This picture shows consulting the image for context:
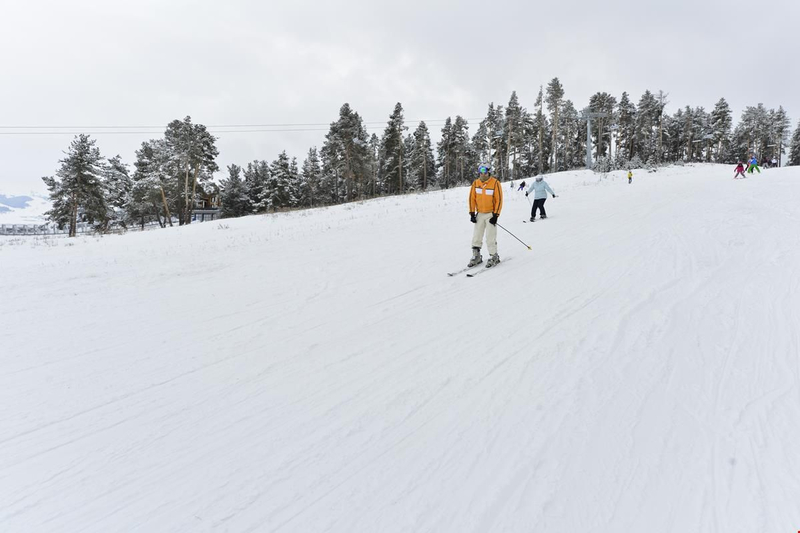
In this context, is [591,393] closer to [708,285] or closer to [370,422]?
[370,422]

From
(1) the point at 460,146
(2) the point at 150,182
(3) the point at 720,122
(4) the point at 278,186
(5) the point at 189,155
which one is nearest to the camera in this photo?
(5) the point at 189,155

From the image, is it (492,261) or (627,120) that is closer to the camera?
(492,261)

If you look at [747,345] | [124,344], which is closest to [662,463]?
[747,345]

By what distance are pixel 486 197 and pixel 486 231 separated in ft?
2.37

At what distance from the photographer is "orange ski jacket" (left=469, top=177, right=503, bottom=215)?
7.49 meters

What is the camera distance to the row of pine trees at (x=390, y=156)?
38.5 m

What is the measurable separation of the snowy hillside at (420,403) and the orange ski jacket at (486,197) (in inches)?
68.2

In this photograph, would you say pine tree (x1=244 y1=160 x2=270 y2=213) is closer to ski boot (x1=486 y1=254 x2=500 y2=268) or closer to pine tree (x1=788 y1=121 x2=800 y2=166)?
ski boot (x1=486 y1=254 x2=500 y2=268)

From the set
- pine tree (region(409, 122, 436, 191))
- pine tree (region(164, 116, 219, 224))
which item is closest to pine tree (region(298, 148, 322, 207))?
pine tree (region(409, 122, 436, 191))

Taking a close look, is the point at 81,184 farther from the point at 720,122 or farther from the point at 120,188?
the point at 720,122

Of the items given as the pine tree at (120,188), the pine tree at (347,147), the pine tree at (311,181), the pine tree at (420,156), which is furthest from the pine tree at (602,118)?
the pine tree at (120,188)

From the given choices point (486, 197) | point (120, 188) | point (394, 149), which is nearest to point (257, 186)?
point (120, 188)

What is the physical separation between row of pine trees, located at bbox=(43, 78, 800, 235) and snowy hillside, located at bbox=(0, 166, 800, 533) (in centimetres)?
3832

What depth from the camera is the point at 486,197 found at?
758 centimetres
